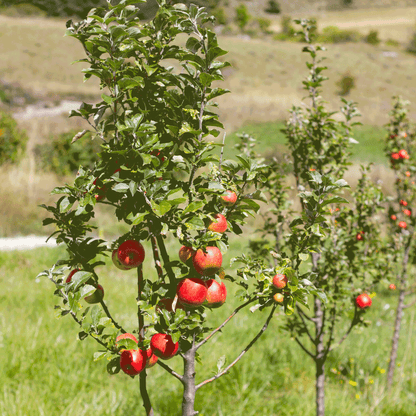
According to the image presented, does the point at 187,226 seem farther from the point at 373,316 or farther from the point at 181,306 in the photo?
the point at 373,316

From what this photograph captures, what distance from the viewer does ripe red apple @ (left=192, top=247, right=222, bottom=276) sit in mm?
1149

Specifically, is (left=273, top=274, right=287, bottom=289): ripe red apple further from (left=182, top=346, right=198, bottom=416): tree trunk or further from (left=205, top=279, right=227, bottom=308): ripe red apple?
(left=182, top=346, right=198, bottom=416): tree trunk

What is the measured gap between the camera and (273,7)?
83.8 m

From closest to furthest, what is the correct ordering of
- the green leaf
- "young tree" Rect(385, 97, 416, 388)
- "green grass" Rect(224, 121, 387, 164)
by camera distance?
1. the green leaf
2. "young tree" Rect(385, 97, 416, 388)
3. "green grass" Rect(224, 121, 387, 164)

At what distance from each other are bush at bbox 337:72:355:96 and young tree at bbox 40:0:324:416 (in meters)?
38.8

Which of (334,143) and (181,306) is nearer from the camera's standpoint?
(181,306)

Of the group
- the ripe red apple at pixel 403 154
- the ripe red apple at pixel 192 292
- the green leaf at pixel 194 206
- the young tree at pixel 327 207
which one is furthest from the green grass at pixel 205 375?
the ripe red apple at pixel 403 154

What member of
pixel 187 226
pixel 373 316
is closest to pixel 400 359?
pixel 373 316

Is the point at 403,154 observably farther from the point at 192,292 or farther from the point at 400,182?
the point at 192,292

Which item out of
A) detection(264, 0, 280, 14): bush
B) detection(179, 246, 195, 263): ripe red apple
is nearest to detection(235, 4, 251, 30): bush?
detection(264, 0, 280, 14): bush

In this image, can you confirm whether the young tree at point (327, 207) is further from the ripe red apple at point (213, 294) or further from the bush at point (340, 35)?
the bush at point (340, 35)

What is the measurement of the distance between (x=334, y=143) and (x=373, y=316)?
12.2 ft

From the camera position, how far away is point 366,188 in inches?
103

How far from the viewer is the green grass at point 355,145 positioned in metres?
14.3
